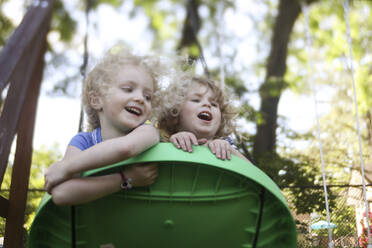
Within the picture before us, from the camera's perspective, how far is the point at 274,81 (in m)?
3.83

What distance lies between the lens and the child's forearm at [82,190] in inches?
36.4

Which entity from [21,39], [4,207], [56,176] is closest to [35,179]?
[4,207]

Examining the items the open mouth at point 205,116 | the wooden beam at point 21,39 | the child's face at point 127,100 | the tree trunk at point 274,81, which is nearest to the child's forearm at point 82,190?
the child's face at point 127,100

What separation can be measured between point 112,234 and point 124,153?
254 mm

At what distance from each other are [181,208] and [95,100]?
0.58 m

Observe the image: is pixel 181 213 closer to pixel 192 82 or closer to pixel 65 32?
pixel 192 82

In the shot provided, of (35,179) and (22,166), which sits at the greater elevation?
(35,179)

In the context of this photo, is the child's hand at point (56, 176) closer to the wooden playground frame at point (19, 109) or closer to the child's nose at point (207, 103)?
the wooden playground frame at point (19, 109)

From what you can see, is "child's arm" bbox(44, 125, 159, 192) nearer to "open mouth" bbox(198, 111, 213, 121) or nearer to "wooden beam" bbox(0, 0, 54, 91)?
"wooden beam" bbox(0, 0, 54, 91)

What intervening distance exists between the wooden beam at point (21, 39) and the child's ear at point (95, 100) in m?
0.27

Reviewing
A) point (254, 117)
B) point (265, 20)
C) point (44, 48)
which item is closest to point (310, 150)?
point (254, 117)

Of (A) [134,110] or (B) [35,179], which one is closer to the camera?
(A) [134,110]

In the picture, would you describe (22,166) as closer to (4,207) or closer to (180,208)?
(4,207)

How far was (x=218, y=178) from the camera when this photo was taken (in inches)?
39.3
